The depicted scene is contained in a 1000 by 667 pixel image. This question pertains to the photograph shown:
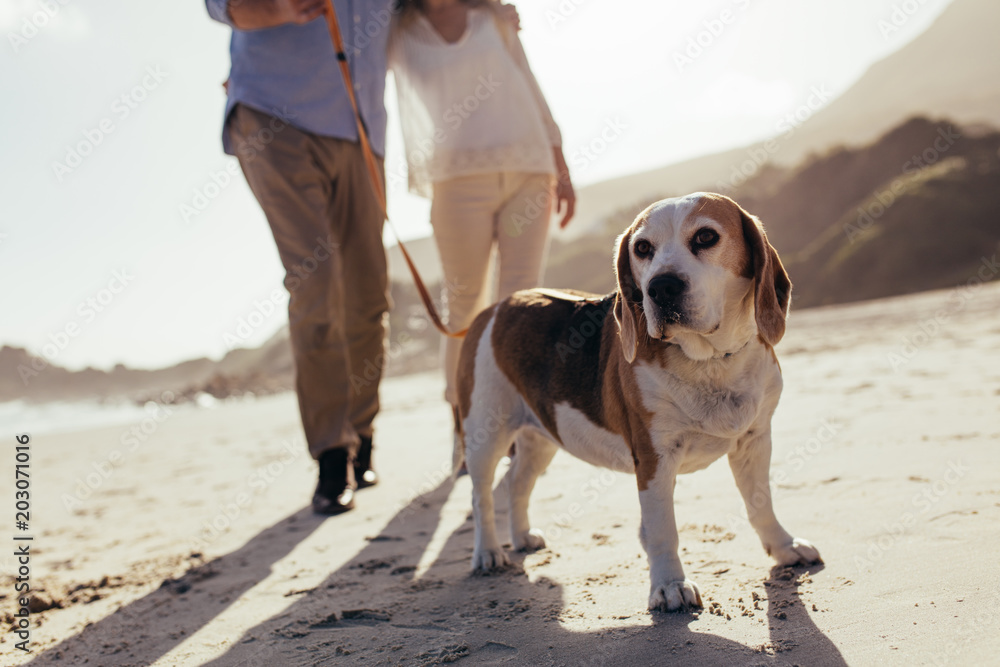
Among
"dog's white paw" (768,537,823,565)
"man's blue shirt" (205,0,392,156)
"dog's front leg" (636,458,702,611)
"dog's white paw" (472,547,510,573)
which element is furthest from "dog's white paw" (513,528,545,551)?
"man's blue shirt" (205,0,392,156)

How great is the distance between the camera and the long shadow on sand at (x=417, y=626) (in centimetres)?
171

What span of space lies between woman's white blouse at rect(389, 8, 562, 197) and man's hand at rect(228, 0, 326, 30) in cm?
68

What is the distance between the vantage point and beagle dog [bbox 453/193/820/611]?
195 cm

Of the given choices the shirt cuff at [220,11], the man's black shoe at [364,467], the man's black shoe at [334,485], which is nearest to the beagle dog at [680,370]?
the man's black shoe at [334,485]

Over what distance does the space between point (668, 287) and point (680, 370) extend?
27 cm

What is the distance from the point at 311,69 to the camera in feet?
12.3

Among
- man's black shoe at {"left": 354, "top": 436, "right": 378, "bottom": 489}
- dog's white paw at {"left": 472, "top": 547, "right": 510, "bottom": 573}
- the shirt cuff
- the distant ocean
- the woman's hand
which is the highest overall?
the shirt cuff

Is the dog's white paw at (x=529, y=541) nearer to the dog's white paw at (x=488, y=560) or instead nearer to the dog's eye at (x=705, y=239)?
the dog's white paw at (x=488, y=560)

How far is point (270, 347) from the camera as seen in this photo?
20141 millimetres

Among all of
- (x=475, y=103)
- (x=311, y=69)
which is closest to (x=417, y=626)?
(x=475, y=103)

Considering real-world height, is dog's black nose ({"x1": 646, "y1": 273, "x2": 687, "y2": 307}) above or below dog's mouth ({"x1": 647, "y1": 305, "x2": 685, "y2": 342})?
above

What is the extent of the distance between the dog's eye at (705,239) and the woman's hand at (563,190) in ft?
6.84

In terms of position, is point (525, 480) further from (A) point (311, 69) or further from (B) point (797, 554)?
(A) point (311, 69)

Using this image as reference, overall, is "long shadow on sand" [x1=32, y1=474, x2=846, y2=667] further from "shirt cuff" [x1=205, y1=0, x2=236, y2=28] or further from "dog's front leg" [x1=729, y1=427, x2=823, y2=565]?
"shirt cuff" [x1=205, y1=0, x2=236, y2=28]
